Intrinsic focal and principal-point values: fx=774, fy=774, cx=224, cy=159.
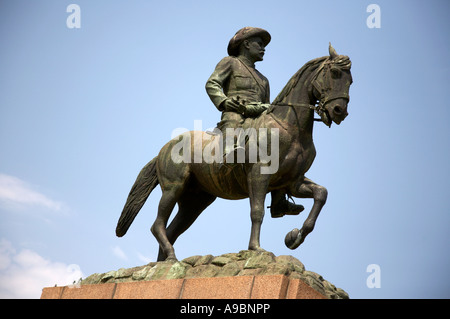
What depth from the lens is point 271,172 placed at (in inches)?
418

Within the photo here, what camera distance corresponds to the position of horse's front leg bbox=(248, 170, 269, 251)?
34.5 feet

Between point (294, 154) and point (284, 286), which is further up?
point (294, 154)

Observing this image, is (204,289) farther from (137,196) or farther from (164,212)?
(137,196)

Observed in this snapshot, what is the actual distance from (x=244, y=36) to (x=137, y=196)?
10.0 ft

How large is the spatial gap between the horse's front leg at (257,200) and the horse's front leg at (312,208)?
Answer: 0.43 m

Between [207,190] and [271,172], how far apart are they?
149 cm

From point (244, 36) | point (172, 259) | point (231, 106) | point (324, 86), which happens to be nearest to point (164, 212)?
point (172, 259)

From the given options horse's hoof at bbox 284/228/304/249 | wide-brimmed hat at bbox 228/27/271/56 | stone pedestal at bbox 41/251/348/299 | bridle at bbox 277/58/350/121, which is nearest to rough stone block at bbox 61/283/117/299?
stone pedestal at bbox 41/251/348/299

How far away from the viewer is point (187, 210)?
12.3 m

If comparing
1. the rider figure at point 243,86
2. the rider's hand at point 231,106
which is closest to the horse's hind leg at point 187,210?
the rider figure at point 243,86
